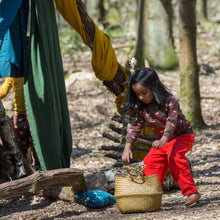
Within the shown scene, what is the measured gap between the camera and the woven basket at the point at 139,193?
10.5 ft

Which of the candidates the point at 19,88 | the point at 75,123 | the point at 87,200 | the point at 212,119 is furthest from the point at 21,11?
the point at 212,119

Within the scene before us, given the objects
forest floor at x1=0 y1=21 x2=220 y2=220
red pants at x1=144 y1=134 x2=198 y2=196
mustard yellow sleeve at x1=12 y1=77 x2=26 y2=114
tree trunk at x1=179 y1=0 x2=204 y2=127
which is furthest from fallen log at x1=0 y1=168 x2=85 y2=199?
tree trunk at x1=179 y1=0 x2=204 y2=127

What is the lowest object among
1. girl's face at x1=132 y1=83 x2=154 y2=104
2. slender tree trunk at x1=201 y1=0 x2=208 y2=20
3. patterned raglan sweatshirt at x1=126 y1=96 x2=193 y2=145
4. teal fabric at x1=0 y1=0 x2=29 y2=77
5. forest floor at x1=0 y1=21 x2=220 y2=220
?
forest floor at x1=0 y1=21 x2=220 y2=220

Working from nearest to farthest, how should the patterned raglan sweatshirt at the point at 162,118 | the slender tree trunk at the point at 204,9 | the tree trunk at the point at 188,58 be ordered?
the patterned raglan sweatshirt at the point at 162,118, the tree trunk at the point at 188,58, the slender tree trunk at the point at 204,9

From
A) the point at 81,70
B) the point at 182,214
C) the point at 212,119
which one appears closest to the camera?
the point at 182,214

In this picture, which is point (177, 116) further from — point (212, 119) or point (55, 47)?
point (212, 119)

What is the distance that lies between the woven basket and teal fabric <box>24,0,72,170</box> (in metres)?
0.98

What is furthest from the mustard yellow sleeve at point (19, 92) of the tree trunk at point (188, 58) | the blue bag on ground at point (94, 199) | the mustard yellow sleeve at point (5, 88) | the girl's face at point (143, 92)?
the tree trunk at point (188, 58)

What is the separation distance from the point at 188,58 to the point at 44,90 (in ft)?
11.9

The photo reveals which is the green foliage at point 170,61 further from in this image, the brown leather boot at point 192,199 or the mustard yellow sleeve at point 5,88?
the brown leather boot at point 192,199

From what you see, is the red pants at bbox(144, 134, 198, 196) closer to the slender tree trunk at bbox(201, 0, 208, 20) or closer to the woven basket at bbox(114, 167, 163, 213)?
the woven basket at bbox(114, 167, 163, 213)

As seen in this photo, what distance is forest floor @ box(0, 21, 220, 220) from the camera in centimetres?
342

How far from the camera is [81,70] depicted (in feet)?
36.9

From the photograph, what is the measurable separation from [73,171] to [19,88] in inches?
62.6
